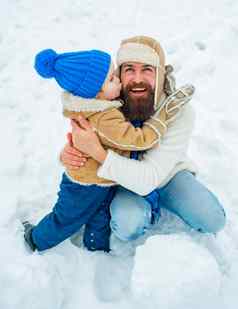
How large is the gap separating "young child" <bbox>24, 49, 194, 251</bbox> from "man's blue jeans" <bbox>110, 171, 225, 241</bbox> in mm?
101

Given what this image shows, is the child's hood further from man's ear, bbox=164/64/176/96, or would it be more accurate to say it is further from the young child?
man's ear, bbox=164/64/176/96

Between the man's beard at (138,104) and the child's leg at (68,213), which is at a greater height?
the man's beard at (138,104)

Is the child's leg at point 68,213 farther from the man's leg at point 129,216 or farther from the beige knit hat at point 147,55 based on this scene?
the beige knit hat at point 147,55

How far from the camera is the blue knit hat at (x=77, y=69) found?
2168 mm

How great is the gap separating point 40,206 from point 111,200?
0.51 meters

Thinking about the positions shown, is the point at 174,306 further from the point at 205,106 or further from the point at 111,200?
the point at 205,106

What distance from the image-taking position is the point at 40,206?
9.41ft

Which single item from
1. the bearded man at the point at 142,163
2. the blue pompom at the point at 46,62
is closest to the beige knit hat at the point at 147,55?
the bearded man at the point at 142,163

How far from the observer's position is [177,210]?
2.58 meters

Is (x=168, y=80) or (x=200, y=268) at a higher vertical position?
(x=168, y=80)

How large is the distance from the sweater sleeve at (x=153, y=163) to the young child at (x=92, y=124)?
62 mm

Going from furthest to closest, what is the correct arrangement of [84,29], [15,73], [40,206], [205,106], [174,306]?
[84,29]
[15,73]
[205,106]
[40,206]
[174,306]

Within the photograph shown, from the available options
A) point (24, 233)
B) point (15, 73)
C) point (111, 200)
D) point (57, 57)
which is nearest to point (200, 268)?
point (111, 200)

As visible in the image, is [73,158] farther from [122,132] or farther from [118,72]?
[118,72]
